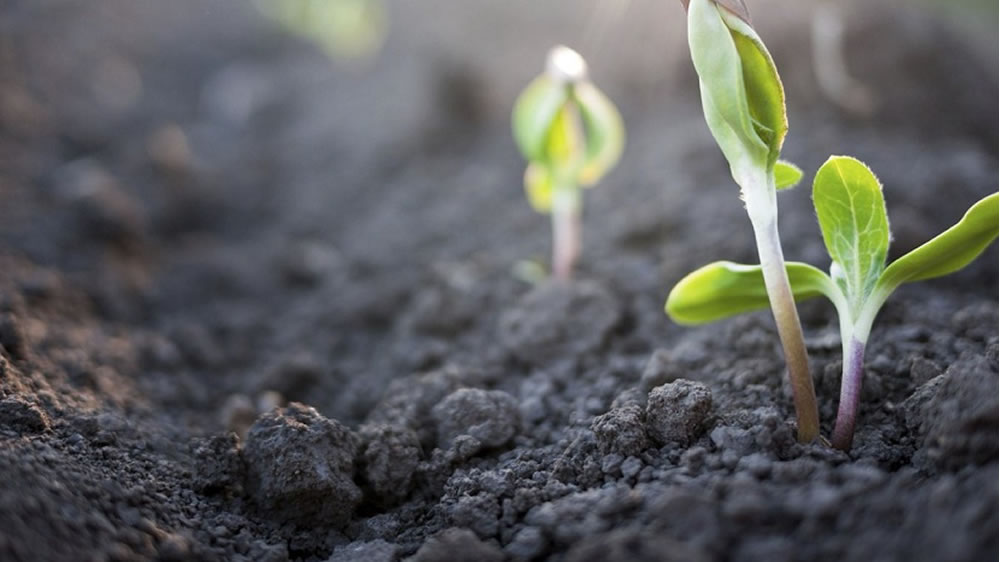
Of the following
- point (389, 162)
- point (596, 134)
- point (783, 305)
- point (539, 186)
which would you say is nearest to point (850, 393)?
point (783, 305)

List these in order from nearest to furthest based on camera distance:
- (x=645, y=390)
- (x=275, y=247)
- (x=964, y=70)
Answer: (x=645, y=390) → (x=964, y=70) → (x=275, y=247)

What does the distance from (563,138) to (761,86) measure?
1.01 meters

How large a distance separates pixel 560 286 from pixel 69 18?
158 inches

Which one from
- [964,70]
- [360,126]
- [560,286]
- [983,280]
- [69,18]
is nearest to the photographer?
[983,280]

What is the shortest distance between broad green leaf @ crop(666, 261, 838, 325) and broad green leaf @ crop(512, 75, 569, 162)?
797 millimetres

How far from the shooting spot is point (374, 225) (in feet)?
10.1

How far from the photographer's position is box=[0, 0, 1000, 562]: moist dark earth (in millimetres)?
1098

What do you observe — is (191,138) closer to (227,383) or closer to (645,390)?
(227,383)

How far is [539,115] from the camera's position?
6.63ft

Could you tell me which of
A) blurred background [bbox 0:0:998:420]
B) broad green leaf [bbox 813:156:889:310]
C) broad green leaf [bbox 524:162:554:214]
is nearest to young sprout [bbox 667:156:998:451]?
broad green leaf [bbox 813:156:889:310]

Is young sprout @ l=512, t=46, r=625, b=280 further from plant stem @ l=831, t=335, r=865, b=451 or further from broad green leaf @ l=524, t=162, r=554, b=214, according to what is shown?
plant stem @ l=831, t=335, r=865, b=451

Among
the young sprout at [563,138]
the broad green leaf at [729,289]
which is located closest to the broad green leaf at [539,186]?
the young sprout at [563,138]

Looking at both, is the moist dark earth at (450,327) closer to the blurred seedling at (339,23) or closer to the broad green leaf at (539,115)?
the blurred seedling at (339,23)

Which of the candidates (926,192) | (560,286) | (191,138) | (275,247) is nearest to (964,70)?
(926,192)
